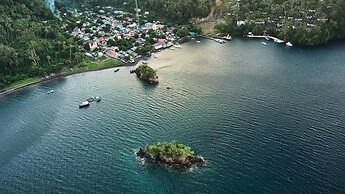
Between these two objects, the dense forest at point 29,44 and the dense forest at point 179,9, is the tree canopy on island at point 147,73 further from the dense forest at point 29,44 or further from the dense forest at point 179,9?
the dense forest at point 179,9

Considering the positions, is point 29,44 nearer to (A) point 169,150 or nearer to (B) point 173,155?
(A) point 169,150

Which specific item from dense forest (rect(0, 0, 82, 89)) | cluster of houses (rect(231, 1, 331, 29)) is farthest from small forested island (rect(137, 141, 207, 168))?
cluster of houses (rect(231, 1, 331, 29))

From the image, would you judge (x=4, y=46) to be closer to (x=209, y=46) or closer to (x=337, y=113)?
(x=209, y=46)

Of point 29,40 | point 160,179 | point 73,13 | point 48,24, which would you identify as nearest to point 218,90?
point 160,179

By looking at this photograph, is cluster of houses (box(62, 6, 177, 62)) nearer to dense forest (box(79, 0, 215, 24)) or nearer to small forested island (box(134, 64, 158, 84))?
dense forest (box(79, 0, 215, 24))

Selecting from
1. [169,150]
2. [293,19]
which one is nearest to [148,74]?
[169,150]

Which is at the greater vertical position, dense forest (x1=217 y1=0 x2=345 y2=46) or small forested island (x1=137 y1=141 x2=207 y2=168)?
dense forest (x1=217 y1=0 x2=345 y2=46)
